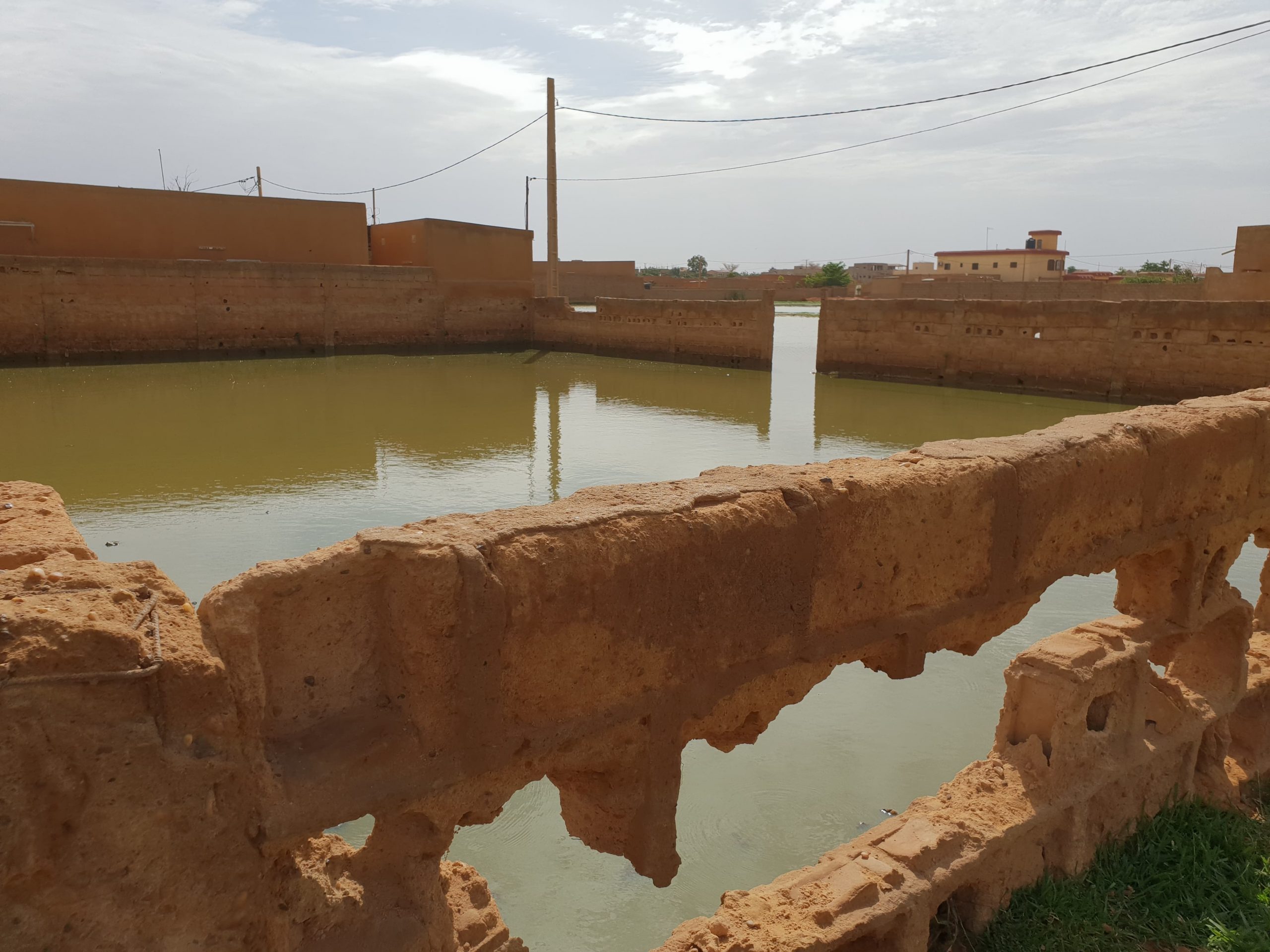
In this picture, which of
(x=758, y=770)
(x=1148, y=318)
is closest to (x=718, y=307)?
(x=1148, y=318)

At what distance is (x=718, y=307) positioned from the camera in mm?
18766

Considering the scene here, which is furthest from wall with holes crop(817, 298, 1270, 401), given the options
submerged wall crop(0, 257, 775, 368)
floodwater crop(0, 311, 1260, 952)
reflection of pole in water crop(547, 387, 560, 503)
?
reflection of pole in water crop(547, 387, 560, 503)

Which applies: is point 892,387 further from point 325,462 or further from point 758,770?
point 758,770

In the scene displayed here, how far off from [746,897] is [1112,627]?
1.91 m

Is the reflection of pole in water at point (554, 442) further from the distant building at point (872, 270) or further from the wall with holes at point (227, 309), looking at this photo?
the distant building at point (872, 270)

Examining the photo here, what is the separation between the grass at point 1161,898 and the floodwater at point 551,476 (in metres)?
0.92

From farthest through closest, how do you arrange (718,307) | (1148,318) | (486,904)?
(718,307), (1148,318), (486,904)

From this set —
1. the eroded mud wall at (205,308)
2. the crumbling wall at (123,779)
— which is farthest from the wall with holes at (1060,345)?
the crumbling wall at (123,779)

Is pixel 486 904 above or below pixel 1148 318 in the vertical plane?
below

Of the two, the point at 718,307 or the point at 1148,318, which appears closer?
the point at 1148,318

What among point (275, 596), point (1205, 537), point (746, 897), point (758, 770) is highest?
point (275, 596)

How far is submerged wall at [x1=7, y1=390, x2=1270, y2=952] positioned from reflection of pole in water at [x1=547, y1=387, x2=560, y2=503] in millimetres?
3386

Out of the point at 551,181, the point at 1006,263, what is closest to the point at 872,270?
the point at 1006,263

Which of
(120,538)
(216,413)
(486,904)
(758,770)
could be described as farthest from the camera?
(216,413)
